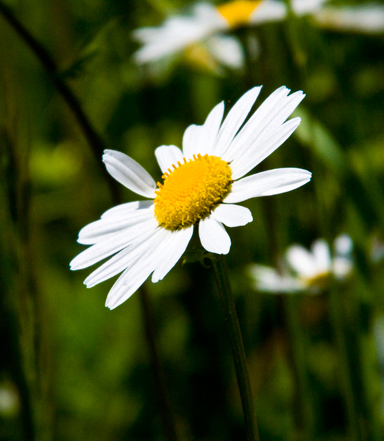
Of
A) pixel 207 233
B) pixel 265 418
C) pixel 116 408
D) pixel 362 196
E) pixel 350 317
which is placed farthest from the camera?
pixel 116 408

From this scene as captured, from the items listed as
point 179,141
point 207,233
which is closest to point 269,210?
point 207,233

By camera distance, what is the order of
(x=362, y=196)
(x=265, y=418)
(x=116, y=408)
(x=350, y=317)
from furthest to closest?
(x=116, y=408)
(x=265, y=418)
(x=350, y=317)
(x=362, y=196)

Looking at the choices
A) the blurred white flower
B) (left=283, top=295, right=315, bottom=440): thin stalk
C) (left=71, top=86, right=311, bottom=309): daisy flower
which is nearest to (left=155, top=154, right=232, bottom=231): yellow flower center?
(left=71, top=86, right=311, bottom=309): daisy flower

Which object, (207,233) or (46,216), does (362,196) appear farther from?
(46,216)

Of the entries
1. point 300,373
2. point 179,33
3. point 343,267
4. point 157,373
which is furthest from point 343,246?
point 179,33

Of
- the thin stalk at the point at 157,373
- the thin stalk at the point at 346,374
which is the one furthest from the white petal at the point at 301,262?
the thin stalk at the point at 157,373

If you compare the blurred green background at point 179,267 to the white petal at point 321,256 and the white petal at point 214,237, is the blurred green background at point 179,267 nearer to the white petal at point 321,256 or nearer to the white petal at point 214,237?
the white petal at point 321,256

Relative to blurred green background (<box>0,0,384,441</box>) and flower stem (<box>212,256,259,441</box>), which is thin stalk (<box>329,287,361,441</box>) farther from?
flower stem (<box>212,256,259,441</box>)
